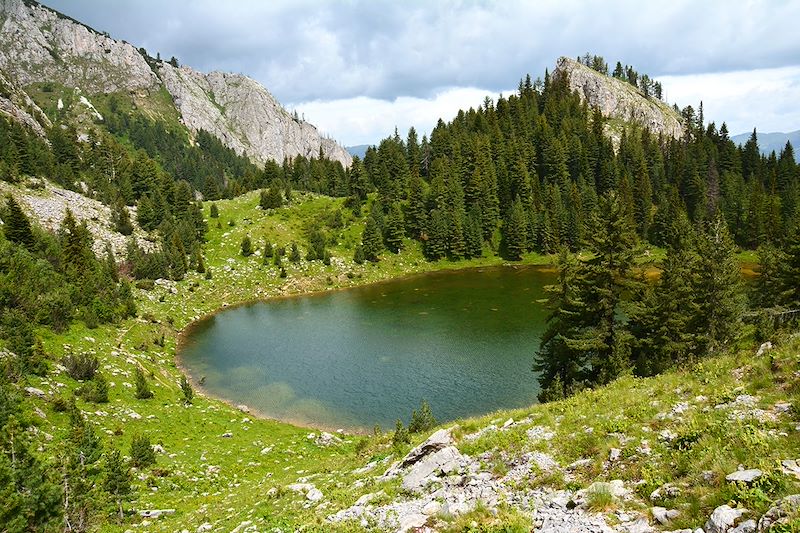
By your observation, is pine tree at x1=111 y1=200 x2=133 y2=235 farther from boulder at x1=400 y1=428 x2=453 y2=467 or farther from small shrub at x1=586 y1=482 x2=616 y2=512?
small shrub at x1=586 y1=482 x2=616 y2=512

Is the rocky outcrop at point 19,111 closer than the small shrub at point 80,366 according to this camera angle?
No

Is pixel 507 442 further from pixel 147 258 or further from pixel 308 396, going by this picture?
pixel 147 258

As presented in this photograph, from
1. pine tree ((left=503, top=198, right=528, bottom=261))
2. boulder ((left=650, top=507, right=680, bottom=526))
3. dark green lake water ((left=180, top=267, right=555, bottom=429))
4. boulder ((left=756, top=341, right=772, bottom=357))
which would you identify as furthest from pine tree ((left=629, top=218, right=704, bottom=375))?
pine tree ((left=503, top=198, right=528, bottom=261))

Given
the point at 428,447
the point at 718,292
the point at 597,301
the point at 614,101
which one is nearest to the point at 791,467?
the point at 428,447

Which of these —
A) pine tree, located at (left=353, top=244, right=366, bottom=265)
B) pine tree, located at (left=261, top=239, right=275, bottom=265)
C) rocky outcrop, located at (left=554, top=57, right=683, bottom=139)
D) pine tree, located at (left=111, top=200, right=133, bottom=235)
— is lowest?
pine tree, located at (left=353, top=244, right=366, bottom=265)

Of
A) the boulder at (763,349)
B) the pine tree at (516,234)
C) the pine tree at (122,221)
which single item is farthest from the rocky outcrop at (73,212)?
the boulder at (763,349)

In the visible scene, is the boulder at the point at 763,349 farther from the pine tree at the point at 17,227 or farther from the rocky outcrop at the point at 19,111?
the rocky outcrop at the point at 19,111

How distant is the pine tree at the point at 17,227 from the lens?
167 feet

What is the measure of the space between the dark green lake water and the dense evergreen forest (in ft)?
22.9

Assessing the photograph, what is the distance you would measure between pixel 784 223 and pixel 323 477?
122 meters

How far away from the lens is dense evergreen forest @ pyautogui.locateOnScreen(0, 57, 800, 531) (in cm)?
2917

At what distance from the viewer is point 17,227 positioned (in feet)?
169

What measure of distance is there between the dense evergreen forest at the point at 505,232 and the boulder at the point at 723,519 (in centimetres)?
1466

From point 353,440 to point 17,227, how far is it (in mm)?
46899
